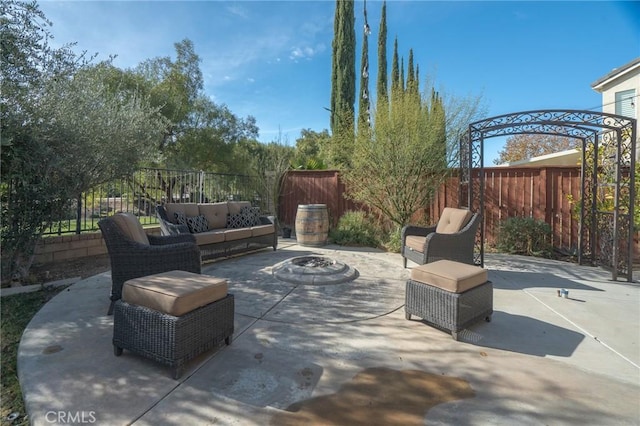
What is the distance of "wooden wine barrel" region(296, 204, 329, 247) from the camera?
6.61 metres

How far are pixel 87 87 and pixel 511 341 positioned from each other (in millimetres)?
5704

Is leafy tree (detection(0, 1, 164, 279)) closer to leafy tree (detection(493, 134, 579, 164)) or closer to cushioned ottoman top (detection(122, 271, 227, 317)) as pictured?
cushioned ottoman top (detection(122, 271, 227, 317))

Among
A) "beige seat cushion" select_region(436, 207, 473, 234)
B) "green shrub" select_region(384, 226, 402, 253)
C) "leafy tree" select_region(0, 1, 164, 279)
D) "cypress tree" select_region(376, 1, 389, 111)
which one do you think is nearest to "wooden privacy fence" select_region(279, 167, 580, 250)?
"beige seat cushion" select_region(436, 207, 473, 234)

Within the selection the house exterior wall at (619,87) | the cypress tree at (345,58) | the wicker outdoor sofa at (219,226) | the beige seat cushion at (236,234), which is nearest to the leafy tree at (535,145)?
the house exterior wall at (619,87)

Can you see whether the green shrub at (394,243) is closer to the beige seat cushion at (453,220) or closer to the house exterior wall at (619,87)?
the beige seat cushion at (453,220)

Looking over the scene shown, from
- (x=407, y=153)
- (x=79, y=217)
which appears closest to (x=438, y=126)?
(x=407, y=153)

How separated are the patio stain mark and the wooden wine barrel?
4654 mm

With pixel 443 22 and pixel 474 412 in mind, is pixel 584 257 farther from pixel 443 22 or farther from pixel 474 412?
pixel 443 22

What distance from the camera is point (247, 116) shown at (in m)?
13.6

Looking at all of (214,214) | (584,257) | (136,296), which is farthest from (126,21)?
(584,257)

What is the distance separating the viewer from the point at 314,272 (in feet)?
13.2

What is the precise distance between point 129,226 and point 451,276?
3.08 meters

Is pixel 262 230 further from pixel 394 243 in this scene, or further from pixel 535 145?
pixel 535 145

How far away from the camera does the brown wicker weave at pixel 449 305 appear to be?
2.46 meters
